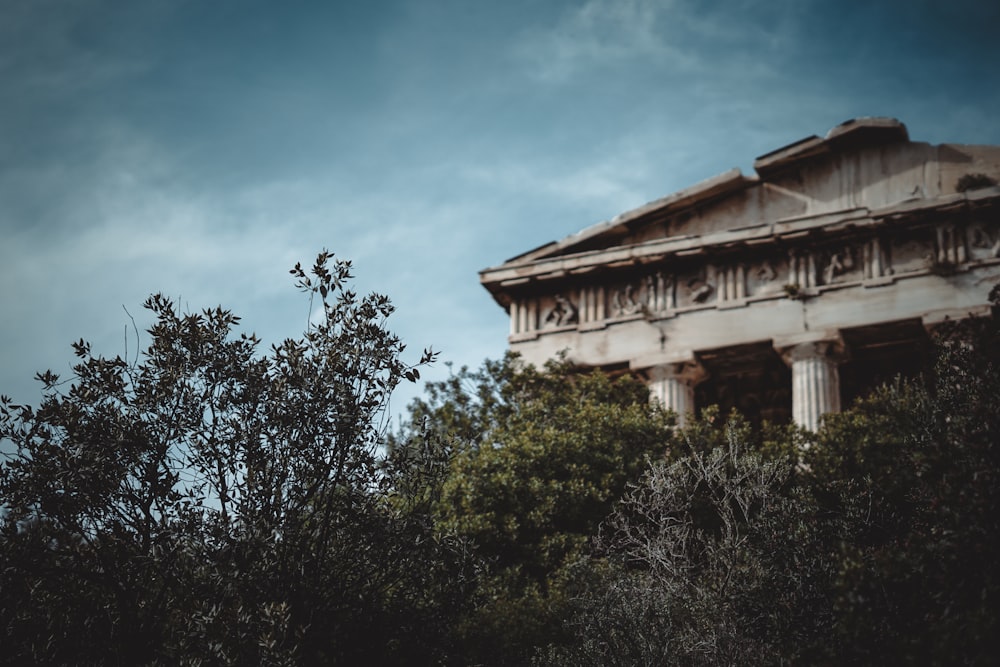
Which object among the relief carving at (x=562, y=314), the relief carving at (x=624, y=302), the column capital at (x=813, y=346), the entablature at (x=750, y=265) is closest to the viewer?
the entablature at (x=750, y=265)

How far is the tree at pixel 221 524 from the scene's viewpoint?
10609 mm

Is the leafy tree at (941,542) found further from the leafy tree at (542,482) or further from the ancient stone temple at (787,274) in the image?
the ancient stone temple at (787,274)

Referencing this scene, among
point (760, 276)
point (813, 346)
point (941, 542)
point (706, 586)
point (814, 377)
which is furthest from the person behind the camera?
point (760, 276)

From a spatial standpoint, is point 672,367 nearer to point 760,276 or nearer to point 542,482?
point 760,276

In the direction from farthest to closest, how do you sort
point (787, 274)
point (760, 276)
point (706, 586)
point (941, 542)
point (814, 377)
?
point (760, 276) → point (787, 274) → point (814, 377) → point (706, 586) → point (941, 542)

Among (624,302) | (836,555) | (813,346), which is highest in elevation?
(624,302)

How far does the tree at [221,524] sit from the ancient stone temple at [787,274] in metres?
13.3

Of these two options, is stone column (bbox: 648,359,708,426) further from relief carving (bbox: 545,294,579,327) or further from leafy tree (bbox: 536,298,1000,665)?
leafy tree (bbox: 536,298,1000,665)

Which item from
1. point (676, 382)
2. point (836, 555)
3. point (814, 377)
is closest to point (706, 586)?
point (836, 555)

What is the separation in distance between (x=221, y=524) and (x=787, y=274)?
54.5 feet

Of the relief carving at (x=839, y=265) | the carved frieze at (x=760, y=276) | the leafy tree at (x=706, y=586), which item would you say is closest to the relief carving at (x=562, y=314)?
the carved frieze at (x=760, y=276)

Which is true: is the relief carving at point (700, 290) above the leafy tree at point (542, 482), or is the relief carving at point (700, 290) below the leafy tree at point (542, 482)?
above

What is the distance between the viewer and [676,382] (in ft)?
81.7

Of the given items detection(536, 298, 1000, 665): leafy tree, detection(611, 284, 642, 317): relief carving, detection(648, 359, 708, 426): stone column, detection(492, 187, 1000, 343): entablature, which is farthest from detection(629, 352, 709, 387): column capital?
detection(536, 298, 1000, 665): leafy tree
